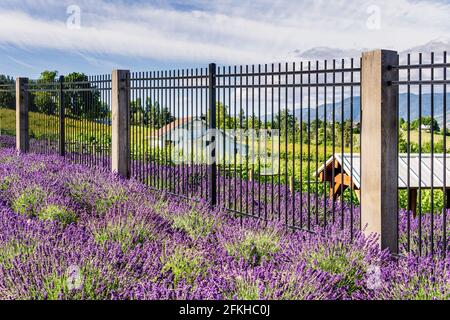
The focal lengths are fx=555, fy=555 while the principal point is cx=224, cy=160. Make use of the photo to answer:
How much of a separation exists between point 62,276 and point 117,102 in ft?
26.7

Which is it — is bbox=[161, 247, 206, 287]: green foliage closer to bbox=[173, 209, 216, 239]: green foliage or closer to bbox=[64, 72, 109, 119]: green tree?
bbox=[173, 209, 216, 239]: green foliage

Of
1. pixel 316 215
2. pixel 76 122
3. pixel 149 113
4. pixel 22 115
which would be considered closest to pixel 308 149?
pixel 316 215


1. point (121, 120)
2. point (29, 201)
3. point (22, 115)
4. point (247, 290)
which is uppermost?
point (22, 115)

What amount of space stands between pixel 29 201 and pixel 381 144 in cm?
484

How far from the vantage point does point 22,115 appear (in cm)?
1788

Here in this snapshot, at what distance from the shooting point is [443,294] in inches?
168

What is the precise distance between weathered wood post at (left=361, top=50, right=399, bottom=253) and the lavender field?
299 mm

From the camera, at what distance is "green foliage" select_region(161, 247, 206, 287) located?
185 inches

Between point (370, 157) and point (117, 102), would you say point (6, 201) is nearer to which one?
point (117, 102)

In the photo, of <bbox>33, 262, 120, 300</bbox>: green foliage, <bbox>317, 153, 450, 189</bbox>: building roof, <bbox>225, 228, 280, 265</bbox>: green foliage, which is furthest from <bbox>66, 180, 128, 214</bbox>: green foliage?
<bbox>33, 262, 120, 300</bbox>: green foliage

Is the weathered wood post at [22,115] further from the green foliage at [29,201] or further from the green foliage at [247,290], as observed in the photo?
the green foliage at [247,290]

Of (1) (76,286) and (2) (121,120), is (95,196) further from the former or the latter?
(1) (76,286)

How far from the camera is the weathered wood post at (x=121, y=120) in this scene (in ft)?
38.7

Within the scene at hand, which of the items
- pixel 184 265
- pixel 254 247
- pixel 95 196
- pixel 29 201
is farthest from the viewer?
pixel 95 196
